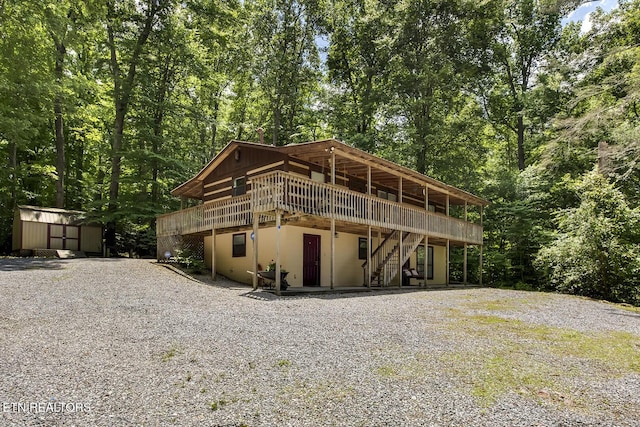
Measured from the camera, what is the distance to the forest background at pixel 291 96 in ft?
68.3

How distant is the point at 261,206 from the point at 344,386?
8.73 meters

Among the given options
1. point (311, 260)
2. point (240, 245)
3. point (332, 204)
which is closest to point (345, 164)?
point (332, 204)

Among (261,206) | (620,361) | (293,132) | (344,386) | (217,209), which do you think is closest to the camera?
(344,386)

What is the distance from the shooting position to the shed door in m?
21.4

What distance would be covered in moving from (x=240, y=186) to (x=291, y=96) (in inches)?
566

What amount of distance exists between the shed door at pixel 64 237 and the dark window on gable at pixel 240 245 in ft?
36.9

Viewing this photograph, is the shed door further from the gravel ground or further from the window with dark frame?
the window with dark frame

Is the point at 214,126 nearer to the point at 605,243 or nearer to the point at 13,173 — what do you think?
the point at 13,173

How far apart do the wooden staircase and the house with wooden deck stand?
0.04 meters

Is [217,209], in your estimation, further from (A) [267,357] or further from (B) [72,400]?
(B) [72,400]

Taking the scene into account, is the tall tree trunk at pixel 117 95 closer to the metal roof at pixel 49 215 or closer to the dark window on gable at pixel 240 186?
the metal roof at pixel 49 215

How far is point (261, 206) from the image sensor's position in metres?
12.7

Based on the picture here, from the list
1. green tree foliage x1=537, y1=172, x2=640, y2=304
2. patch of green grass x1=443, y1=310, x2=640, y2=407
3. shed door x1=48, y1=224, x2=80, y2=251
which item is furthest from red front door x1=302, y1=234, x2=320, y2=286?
shed door x1=48, y1=224, x2=80, y2=251

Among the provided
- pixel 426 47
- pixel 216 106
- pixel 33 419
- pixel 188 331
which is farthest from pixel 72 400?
pixel 216 106
